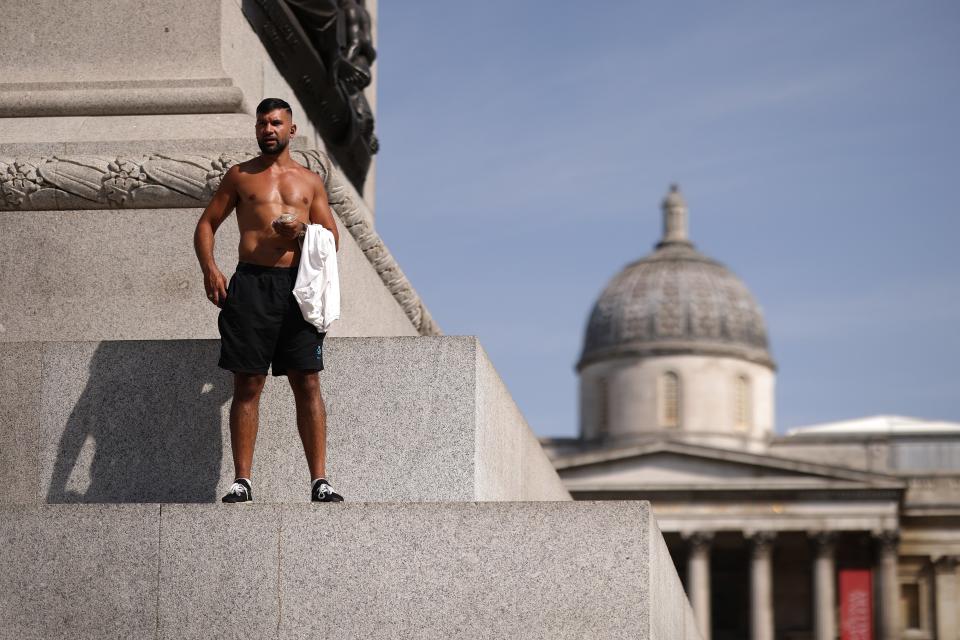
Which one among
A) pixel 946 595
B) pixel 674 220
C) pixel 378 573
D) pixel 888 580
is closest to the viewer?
pixel 378 573

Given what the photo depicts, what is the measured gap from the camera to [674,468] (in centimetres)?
6469

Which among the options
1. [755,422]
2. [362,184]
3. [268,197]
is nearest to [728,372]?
[755,422]

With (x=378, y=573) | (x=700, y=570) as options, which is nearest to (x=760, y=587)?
(x=700, y=570)

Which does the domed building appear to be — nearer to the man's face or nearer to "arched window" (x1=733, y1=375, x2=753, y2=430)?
"arched window" (x1=733, y1=375, x2=753, y2=430)

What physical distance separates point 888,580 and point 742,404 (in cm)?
1634

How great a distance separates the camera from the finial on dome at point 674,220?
92.5 meters

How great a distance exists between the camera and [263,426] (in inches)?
320

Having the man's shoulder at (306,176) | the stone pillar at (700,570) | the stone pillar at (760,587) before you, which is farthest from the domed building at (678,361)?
the man's shoulder at (306,176)

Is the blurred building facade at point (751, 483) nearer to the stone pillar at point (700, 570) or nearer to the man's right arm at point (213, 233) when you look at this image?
the stone pillar at point (700, 570)

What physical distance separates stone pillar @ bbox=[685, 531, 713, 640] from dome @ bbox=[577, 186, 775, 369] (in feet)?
56.7

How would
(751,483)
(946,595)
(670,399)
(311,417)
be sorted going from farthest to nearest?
(670,399) < (946,595) < (751,483) < (311,417)

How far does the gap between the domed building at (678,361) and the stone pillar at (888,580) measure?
1348 centimetres

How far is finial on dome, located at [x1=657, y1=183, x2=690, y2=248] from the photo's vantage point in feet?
303

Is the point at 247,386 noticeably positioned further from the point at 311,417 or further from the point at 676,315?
the point at 676,315
